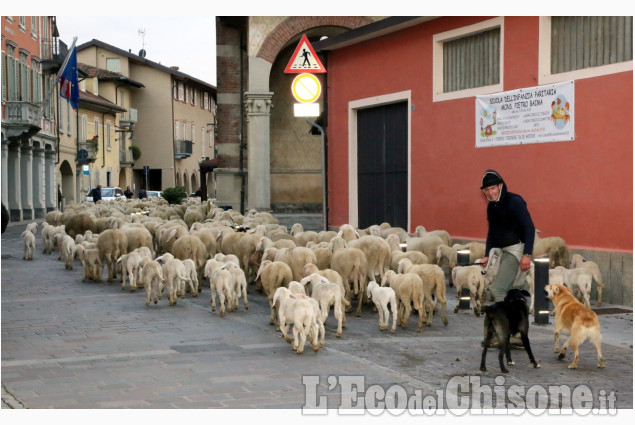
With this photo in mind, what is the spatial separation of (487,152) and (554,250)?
2764 millimetres

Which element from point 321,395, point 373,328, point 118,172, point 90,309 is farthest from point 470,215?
point 118,172

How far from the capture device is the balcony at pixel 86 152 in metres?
53.0

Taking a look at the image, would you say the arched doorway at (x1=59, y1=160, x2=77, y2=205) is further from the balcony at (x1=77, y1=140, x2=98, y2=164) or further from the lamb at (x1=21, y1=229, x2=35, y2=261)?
the lamb at (x1=21, y1=229, x2=35, y2=261)

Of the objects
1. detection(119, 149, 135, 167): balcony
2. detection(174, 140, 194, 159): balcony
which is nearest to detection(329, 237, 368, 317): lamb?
detection(119, 149, 135, 167): balcony

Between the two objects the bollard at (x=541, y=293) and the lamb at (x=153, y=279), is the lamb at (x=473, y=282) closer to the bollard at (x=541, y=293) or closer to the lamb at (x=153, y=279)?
the bollard at (x=541, y=293)

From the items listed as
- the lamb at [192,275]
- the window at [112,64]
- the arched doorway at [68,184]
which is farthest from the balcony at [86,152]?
the lamb at [192,275]

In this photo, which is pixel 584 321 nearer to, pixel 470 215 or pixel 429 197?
pixel 470 215

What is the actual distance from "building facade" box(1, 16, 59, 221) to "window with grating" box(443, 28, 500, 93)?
72.0 ft

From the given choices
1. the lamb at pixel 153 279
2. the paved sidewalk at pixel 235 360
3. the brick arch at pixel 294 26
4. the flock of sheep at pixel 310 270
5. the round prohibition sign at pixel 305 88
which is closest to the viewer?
the paved sidewalk at pixel 235 360

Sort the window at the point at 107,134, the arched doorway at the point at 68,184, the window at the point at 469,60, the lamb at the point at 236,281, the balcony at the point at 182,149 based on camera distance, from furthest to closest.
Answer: the balcony at the point at 182,149 → the window at the point at 107,134 → the arched doorway at the point at 68,184 → the window at the point at 469,60 → the lamb at the point at 236,281

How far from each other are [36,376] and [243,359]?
1819 millimetres

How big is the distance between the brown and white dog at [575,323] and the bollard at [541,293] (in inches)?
65.8

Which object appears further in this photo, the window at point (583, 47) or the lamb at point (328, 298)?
the window at point (583, 47)

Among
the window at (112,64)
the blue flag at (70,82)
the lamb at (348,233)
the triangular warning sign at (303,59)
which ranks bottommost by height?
the lamb at (348,233)
